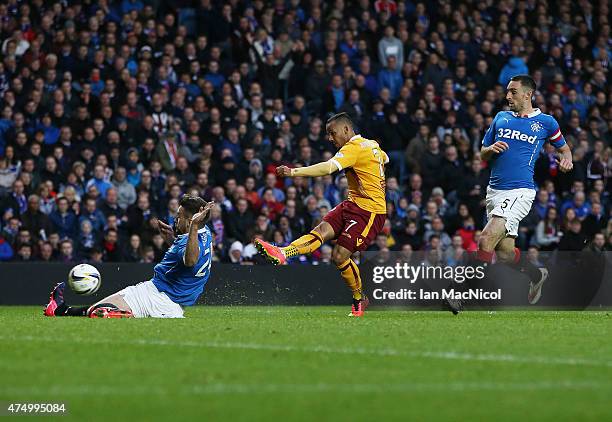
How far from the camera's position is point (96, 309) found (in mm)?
12359

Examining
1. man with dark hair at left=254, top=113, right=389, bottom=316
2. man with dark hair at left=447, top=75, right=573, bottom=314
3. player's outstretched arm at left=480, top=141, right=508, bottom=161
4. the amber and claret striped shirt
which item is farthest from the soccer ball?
player's outstretched arm at left=480, top=141, right=508, bottom=161

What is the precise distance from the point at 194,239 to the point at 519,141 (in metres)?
4.12

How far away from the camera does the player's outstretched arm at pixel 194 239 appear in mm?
11727

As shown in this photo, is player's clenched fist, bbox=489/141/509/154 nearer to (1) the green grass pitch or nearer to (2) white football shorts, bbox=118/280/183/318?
(1) the green grass pitch

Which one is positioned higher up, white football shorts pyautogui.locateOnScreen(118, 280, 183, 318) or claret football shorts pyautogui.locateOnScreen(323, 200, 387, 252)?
claret football shorts pyautogui.locateOnScreen(323, 200, 387, 252)

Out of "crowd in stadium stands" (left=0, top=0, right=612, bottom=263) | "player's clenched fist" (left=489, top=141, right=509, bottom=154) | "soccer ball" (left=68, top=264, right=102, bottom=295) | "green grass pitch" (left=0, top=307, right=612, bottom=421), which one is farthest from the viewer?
"crowd in stadium stands" (left=0, top=0, right=612, bottom=263)

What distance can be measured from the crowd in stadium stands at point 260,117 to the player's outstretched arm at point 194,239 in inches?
243

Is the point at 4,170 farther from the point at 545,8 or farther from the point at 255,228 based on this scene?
the point at 545,8

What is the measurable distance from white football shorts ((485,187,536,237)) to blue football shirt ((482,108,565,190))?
0.07 metres

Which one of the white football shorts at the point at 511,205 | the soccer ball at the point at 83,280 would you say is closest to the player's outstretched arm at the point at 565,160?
the white football shorts at the point at 511,205

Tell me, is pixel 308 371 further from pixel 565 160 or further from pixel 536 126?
pixel 536 126

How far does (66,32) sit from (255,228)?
18.2 feet

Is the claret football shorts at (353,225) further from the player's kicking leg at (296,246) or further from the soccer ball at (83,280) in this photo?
the soccer ball at (83,280)

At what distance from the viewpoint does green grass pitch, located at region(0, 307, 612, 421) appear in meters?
→ 6.13
